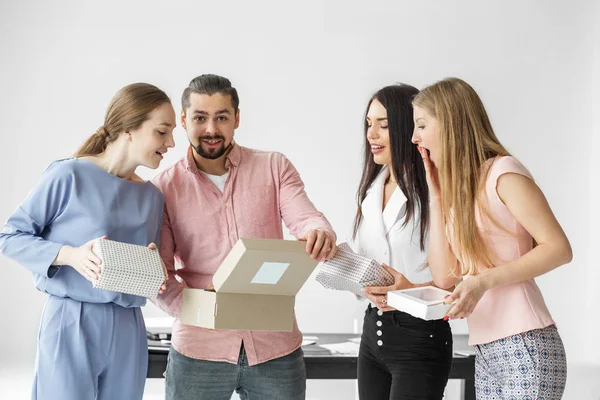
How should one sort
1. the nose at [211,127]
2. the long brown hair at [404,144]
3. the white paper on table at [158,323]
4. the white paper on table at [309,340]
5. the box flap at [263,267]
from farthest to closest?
the white paper on table at [158,323] < the white paper on table at [309,340] < the long brown hair at [404,144] < the nose at [211,127] < the box flap at [263,267]

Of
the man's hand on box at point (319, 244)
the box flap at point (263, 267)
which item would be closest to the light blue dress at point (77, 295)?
the box flap at point (263, 267)

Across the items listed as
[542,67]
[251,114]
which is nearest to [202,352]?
[251,114]

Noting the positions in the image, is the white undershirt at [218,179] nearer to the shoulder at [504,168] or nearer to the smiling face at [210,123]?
the smiling face at [210,123]

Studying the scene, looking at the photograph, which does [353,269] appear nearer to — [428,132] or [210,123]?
[428,132]

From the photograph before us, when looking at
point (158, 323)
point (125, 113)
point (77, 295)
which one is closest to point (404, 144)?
point (125, 113)

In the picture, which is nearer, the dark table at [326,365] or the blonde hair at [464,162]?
the blonde hair at [464,162]

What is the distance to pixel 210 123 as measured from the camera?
229cm

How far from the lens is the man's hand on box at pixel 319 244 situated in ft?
6.50

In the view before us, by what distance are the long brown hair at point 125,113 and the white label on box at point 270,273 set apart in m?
0.58

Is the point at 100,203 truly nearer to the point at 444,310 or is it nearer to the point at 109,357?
the point at 109,357

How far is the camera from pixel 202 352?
88.0 inches

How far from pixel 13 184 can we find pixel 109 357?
12.5 ft

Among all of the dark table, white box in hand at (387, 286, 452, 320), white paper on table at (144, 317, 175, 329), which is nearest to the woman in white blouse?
white box in hand at (387, 286, 452, 320)

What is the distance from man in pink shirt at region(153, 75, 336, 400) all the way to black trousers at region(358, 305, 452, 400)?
23 centimetres
